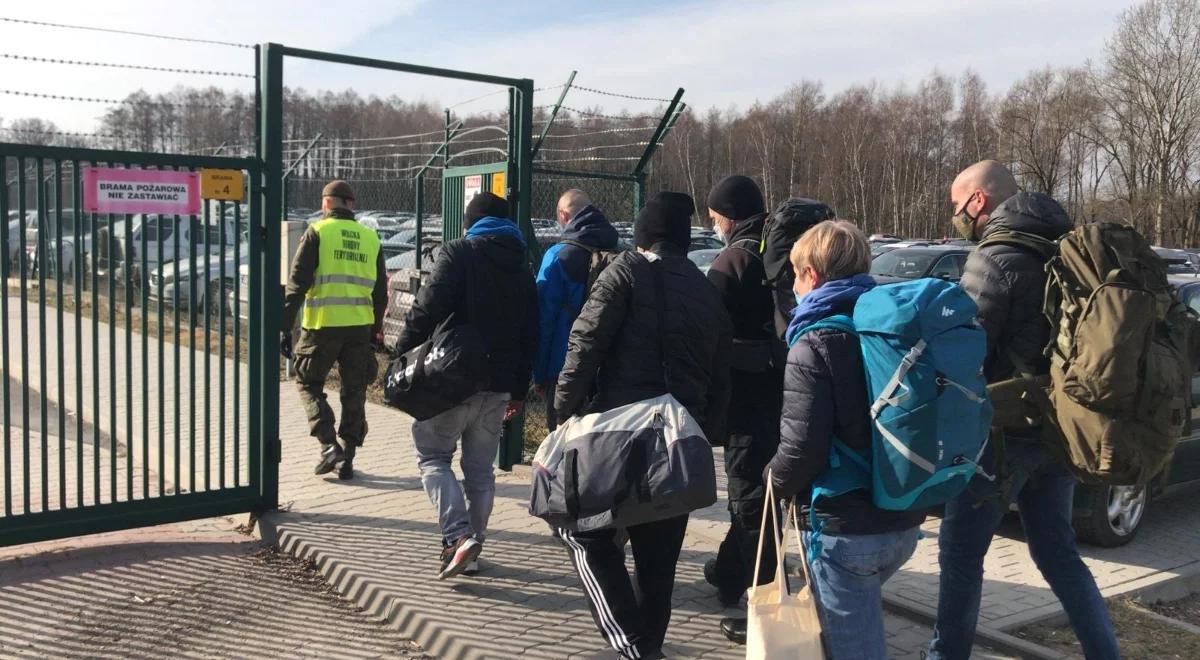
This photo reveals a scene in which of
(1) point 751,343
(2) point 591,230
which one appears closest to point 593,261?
(2) point 591,230

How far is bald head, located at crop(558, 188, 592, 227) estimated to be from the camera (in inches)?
197

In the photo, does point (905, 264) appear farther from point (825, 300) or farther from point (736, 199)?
point (825, 300)

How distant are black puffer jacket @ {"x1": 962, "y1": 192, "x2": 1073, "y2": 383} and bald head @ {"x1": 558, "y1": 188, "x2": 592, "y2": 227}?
213 cm

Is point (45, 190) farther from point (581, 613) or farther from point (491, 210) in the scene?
point (581, 613)

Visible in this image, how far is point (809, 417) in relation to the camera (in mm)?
2768

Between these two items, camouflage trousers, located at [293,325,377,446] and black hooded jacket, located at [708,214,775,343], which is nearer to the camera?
black hooded jacket, located at [708,214,775,343]

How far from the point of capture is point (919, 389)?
268cm

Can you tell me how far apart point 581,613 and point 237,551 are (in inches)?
82.6

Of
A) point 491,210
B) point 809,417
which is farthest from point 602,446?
point 491,210

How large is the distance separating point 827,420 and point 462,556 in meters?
2.20

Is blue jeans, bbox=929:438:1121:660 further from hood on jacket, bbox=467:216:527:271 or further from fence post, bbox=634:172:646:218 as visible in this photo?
fence post, bbox=634:172:646:218

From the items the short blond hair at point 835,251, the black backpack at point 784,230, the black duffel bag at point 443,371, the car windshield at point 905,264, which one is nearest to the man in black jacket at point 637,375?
the black backpack at point 784,230

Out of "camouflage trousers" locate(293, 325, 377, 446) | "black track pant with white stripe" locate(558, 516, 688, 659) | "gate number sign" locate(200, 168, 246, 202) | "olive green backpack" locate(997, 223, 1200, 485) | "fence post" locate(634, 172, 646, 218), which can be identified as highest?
"fence post" locate(634, 172, 646, 218)

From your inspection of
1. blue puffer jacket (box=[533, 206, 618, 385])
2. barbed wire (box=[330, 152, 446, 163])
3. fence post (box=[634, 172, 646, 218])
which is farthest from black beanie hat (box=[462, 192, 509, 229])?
barbed wire (box=[330, 152, 446, 163])
